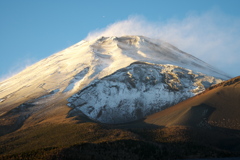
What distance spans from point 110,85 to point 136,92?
5.30 meters

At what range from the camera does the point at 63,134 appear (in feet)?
142

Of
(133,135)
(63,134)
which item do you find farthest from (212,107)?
(63,134)

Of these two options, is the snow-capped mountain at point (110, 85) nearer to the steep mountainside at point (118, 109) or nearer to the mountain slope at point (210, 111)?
the steep mountainside at point (118, 109)

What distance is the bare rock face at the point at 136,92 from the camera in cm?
6003

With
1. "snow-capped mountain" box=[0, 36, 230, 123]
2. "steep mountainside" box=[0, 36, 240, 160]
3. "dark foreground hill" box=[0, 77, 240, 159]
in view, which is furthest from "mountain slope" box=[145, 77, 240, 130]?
"snow-capped mountain" box=[0, 36, 230, 123]

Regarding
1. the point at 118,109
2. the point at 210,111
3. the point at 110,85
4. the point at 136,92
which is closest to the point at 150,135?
the point at 210,111

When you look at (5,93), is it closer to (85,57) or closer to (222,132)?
(85,57)

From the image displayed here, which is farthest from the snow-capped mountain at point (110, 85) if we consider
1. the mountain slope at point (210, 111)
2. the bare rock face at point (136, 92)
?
the mountain slope at point (210, 111)

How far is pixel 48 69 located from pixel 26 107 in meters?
25.1

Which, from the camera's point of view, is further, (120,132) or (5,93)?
(5,93)

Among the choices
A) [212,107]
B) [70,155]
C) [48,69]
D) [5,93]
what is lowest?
[70,155]

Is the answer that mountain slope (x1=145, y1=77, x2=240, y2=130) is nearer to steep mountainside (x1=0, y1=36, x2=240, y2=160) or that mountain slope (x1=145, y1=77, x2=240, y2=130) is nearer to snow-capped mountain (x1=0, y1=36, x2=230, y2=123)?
steep mountainside (x1=0, y1=36, x2=240, y2=160)

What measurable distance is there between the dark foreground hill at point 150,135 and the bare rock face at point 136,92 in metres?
4.46

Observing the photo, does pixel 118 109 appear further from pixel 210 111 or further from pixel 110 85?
pixel 210 111
